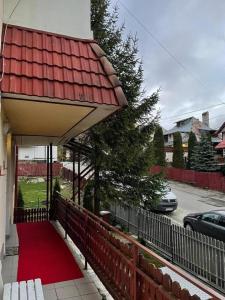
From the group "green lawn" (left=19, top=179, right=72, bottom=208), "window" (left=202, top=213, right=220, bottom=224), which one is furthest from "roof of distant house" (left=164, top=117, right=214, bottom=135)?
"window" (left=202, top=213, right=220, bottom=224)

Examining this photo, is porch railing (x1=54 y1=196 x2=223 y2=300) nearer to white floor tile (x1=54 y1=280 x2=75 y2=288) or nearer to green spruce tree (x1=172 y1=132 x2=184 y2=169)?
white floor tile (x1=54 y1=280 x2=75 y2=288)

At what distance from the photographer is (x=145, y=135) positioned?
10156 mm

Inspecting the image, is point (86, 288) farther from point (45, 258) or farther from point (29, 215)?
point (29, 215)

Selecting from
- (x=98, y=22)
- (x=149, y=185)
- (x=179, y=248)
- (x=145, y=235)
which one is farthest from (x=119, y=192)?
(x=98, y=22)

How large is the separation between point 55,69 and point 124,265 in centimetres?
263

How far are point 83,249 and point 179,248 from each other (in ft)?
12.9

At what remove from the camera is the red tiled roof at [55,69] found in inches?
133

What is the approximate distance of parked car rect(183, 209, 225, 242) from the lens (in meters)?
9.55

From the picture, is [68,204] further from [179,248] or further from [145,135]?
[145,135]

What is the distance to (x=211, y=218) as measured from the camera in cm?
1021

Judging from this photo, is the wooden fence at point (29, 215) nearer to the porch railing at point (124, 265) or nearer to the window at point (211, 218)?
the porch railing at point (124, 265)

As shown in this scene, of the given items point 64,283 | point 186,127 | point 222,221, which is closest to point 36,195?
point 222,221

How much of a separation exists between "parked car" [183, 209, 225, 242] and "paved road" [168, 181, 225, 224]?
2999 mm

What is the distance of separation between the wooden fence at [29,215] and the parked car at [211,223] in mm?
5706
